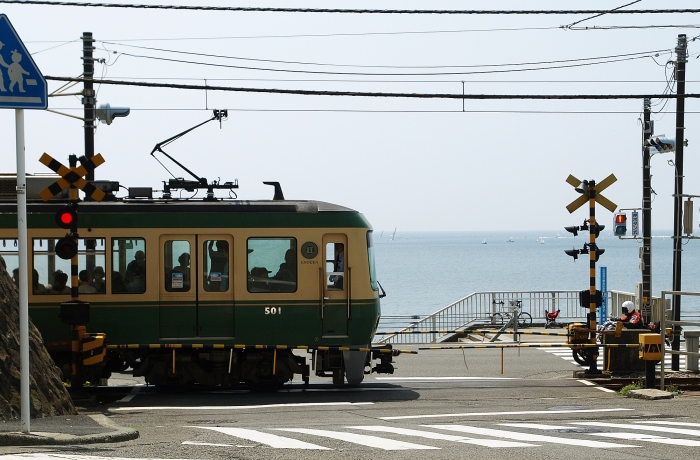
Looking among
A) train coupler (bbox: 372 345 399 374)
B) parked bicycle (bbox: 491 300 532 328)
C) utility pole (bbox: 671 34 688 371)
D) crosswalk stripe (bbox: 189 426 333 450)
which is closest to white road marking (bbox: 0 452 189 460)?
crosswalk stripe (bbox: 189 426 333 450)

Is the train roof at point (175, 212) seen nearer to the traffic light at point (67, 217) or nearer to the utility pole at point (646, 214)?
the traffic light at point (67, 217)

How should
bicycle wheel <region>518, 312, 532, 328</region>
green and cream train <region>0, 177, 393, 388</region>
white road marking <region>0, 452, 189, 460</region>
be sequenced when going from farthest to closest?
bicycle wheel <region>518, 312, 532, 328</region> → green and cream train <region>0, 177, 393, 388</region> → white road marking <region>0, 452, 189, 460</region>

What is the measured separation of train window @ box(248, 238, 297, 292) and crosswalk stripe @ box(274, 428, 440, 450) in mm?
5833

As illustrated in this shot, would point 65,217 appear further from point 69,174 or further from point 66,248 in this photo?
point 69,174

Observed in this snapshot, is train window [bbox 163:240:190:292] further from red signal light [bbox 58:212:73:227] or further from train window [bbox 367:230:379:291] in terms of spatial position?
train window [bbox 367:230:379:291]

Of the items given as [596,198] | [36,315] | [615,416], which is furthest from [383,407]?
[596,198]

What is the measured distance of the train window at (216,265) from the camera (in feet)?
60.0

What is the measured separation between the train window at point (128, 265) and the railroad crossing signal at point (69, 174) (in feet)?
3.90

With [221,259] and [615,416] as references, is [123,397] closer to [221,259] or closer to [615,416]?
[221,259]

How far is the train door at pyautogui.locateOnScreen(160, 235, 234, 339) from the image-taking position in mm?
18234

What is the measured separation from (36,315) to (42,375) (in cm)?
476

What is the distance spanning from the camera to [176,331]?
59.8 feet

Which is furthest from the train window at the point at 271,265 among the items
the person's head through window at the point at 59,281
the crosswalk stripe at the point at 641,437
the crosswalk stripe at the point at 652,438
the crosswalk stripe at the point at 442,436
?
the crosswalk stripe at the point at 652,438

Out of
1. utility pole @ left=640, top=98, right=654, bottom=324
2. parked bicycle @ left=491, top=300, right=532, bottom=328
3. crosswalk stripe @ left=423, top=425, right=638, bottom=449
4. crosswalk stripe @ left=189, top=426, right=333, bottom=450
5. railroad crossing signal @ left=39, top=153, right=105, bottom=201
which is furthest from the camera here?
parked bicycle @ left=491, top=300, right=532, bottom=328
